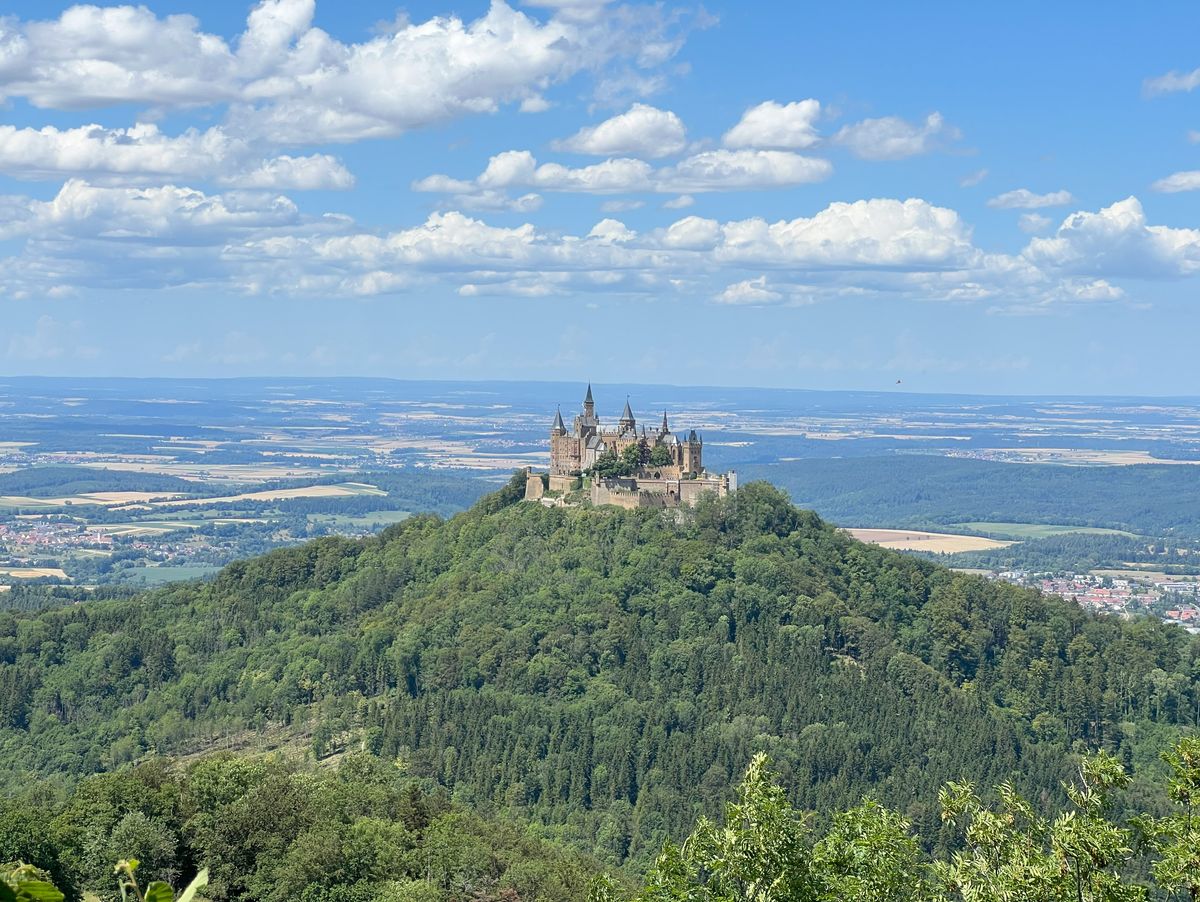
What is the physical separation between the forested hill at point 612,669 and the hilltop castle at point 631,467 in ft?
9.26

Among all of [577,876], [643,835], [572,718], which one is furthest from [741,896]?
[572,718]

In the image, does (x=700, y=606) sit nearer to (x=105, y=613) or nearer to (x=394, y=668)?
(x=394, y=668)

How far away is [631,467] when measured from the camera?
156250 millimetres

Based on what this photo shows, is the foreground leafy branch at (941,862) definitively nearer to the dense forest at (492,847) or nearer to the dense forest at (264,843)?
the dense forest at (492,847)

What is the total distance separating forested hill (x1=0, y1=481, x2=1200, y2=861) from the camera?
122 metres

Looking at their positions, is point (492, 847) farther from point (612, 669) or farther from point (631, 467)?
point (631, 467)

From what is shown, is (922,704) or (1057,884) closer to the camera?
(1057,884)

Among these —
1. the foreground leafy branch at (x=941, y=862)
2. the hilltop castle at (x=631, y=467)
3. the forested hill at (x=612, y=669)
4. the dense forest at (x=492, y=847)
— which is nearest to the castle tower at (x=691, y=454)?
the hilltop castle at (x=631, y=467)

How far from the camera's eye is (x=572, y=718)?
12900 cm

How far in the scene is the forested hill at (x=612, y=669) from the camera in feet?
401

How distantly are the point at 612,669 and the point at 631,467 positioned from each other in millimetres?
24416

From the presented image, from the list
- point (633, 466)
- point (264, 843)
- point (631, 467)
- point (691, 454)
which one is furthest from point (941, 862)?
point (691, 454)

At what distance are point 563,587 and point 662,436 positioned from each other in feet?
67.7

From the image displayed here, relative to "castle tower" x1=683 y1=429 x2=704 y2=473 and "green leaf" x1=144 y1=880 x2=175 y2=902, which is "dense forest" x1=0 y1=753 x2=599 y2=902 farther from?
"castle tower" x1=683 y1=429 x2=704 y2=473
